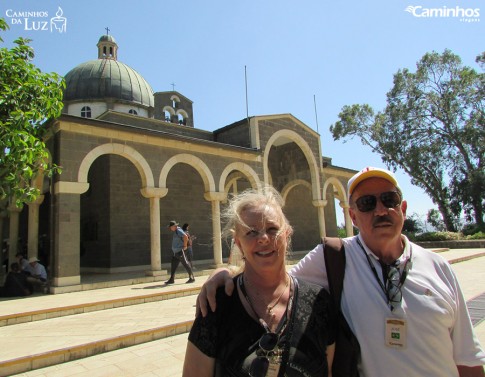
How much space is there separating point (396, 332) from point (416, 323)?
96mm

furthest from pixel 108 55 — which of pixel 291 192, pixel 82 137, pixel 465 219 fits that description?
pixel 465 219

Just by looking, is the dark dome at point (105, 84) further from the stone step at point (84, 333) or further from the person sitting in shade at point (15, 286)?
the stone step at point (84, 333)

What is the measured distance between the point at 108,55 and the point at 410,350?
26.8 metres

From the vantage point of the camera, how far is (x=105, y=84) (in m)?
20.2

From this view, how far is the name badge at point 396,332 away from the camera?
147cm

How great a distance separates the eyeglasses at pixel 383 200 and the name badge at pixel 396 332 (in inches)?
20.4

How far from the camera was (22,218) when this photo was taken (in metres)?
18.0

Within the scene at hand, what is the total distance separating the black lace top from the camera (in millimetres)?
1353

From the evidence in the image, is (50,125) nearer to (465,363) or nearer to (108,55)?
(465,363)

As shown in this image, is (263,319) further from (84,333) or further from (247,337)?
(84,333)

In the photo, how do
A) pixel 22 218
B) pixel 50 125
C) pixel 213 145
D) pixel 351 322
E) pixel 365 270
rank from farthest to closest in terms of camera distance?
pixel 22 218 → pixel 213 145 → pixel 50 125 → pixel 365 270 → pixel 351 322

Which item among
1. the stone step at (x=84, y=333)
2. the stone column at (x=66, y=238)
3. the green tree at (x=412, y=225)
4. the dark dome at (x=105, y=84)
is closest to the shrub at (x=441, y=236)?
the green tree at (x=412, y=225)

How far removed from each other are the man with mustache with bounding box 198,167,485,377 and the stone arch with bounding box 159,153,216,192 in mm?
9395

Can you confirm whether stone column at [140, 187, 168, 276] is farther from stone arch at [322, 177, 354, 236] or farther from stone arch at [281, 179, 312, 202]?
stone arch at [322, 177, 354, 236]
